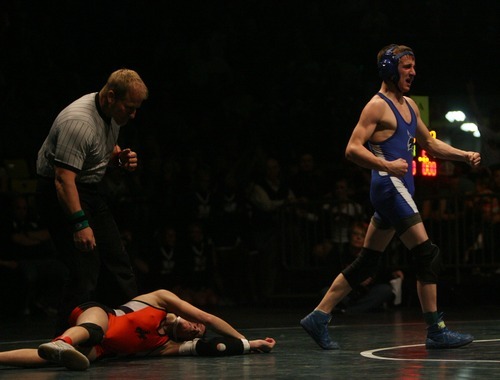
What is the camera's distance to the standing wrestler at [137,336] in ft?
18.7

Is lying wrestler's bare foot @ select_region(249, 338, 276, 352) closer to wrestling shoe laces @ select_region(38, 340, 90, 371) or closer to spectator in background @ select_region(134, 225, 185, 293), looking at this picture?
wrestling shoe laces @ select_region(38, 340, 90, 371)

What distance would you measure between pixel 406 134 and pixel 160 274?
18.8ft

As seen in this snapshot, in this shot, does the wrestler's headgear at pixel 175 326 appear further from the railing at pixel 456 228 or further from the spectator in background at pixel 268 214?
the spectator in background at pixel 268 214

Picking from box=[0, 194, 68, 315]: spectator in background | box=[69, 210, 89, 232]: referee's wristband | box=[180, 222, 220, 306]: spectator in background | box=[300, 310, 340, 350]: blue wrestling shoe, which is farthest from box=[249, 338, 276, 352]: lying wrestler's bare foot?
box=[180, 222, 220, 306]: spectator in background

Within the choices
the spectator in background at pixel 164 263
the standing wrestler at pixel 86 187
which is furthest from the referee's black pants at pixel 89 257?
the spectator in background at pixel 164 263

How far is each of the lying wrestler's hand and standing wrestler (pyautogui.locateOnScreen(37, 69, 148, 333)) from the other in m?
1.45

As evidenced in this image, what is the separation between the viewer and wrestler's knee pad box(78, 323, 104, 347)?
5.78 meters

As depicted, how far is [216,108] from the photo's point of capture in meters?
14.2

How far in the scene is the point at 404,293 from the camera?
11867 mm

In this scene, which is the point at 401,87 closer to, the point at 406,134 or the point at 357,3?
the point at 406,134

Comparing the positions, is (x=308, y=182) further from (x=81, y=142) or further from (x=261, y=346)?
(x=81, y=142)

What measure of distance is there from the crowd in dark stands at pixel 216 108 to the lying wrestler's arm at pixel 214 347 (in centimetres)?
510

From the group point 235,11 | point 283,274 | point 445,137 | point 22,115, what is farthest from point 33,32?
point 445,137

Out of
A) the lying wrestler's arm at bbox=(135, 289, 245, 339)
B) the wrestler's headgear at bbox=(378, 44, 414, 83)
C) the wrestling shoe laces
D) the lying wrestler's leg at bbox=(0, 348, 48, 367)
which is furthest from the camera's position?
the wrestler's headgear at bbox=(378, 44, 414, 83)
